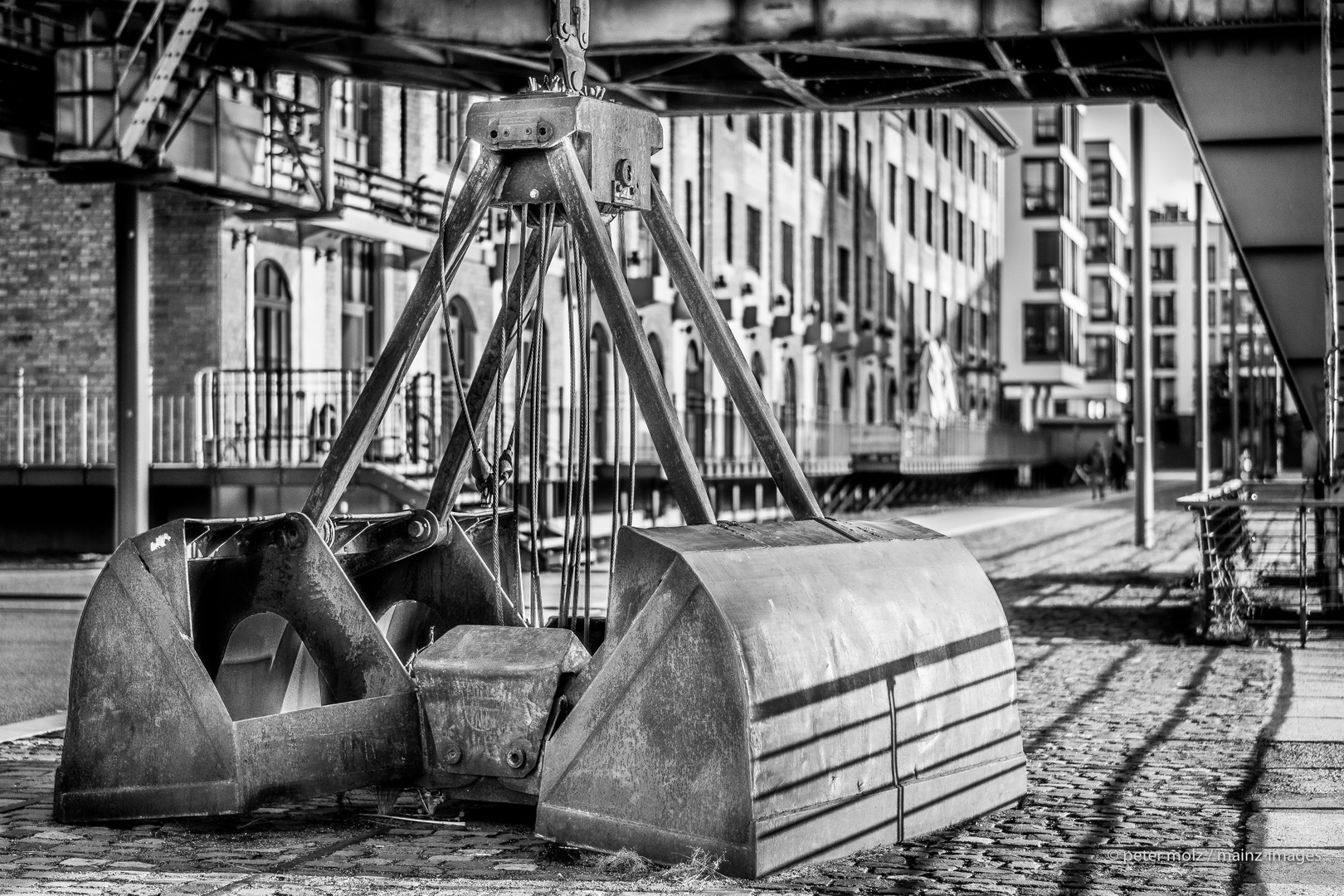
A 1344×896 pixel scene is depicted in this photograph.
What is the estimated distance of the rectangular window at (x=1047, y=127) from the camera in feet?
269

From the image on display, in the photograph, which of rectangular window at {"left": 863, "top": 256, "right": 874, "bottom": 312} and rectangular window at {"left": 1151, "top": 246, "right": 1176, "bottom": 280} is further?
rectangular window at {"left": 1151, "top": 246, "right": 1176, "bottom": 280}

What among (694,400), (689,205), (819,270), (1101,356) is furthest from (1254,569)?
(1101,356)

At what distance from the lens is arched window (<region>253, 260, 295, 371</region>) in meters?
23.6

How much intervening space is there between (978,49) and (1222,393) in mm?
90674

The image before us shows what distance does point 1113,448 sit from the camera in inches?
2411

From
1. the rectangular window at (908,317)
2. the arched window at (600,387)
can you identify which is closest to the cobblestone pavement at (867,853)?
the arched window at (600,387)

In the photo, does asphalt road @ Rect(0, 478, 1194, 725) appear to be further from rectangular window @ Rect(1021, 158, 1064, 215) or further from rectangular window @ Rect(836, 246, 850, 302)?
rectangular window @ Rect(1021, 158, 1064, 215)

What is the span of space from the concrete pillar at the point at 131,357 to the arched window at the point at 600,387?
14341mm

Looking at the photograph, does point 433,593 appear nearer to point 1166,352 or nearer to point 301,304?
point 301,304

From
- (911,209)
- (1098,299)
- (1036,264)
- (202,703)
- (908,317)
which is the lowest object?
(202,703)

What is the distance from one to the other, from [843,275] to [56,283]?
1189 inches

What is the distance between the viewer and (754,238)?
137 ft

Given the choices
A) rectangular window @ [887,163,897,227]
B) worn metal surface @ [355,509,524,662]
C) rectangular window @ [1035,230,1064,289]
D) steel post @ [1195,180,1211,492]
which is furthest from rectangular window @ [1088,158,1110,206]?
worn metal surface @ [355,509,524,662]

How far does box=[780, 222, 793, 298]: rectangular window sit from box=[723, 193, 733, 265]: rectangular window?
4.34m
